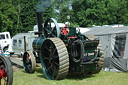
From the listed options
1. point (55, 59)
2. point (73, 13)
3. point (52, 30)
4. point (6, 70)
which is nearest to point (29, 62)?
point (52, 30)

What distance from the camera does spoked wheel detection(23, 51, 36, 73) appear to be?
855cm

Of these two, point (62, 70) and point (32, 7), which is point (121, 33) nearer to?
point (62, 70)

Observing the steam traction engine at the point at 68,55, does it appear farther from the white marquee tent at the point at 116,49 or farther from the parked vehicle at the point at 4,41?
the parked vehicle at the point at 4,41

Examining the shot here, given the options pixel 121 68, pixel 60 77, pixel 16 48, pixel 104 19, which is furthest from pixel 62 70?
pixel 104 19

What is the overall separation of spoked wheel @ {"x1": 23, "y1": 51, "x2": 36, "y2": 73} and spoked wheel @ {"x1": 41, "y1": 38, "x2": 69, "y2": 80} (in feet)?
3.18

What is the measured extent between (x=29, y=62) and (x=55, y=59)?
2295mm

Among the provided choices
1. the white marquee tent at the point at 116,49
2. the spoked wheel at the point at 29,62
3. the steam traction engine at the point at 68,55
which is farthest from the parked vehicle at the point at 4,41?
the steam traction engine at the point at 68,55

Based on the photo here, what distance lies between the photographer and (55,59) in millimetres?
7105

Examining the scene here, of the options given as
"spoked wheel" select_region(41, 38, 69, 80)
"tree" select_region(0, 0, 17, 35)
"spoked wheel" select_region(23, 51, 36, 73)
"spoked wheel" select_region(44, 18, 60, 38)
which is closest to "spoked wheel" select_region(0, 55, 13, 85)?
"spoked wheel" select_region(41, 38, 69, 80)

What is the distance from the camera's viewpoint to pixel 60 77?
22.0 ft

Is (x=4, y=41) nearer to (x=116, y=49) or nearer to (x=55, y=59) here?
(x=116, y=49)

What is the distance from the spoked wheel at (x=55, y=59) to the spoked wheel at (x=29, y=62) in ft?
3.18

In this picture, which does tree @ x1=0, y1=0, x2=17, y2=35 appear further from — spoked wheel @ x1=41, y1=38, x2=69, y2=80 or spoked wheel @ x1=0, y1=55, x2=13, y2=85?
spoked wheel @ x1=0, y1=55, x2=13, y2=85

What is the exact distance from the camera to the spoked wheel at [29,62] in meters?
8.55
